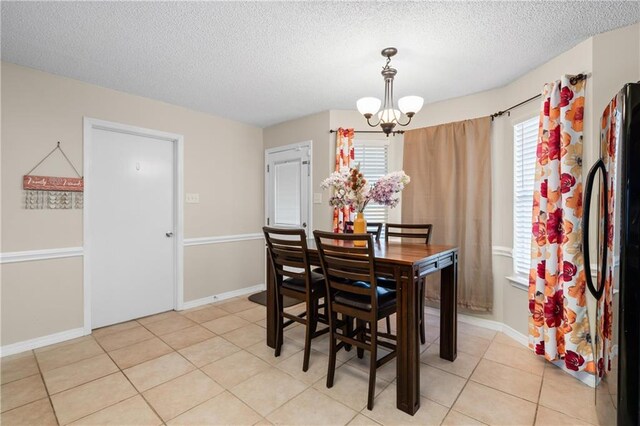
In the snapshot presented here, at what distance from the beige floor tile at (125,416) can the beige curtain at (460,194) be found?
9.31 feet

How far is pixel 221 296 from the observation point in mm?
4129

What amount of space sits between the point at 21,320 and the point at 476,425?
357cm

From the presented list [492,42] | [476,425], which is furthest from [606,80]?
[476,425]

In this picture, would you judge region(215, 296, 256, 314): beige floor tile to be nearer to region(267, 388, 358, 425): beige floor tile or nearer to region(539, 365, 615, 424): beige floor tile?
region(267, 388, 358, 425): beige floor tile

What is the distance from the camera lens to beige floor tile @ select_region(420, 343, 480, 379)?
2.30 m

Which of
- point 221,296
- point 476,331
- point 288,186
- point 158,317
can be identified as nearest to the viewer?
point 476,331

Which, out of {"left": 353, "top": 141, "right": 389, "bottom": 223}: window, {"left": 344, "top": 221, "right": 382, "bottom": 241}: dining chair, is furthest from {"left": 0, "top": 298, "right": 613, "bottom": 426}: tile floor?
{"left": 353, "top": 141, "right": 389, "bottom": 223}: window

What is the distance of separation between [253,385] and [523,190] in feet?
9.35

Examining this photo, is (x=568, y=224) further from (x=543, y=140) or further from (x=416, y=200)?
(x=416, y=200)

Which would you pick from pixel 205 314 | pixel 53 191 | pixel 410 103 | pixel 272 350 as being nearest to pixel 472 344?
pixel 272 350

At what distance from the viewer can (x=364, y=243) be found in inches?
96.5

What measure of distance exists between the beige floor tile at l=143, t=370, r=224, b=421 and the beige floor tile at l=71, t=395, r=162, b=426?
1.8 inches

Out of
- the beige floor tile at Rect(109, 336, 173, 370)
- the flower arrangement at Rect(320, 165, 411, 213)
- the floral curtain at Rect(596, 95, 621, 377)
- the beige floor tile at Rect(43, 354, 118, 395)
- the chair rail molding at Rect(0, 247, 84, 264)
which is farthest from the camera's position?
the chair rail molding at Rect(0, 247, 84, 264)

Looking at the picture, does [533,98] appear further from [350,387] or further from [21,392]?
[21,392]
